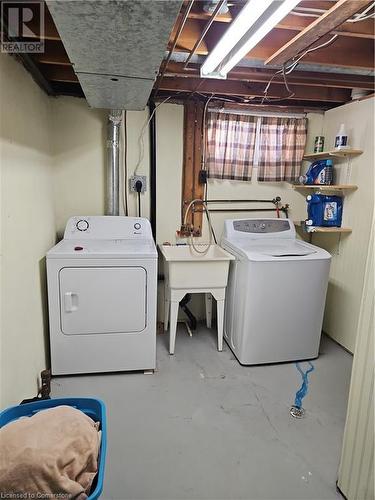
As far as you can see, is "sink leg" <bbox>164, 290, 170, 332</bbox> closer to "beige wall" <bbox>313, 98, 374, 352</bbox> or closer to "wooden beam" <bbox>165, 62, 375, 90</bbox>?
"beige wall" <bbox>313, 98, 374, 352</bbox>

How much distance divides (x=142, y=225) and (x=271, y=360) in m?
1.63

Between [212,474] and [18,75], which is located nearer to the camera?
[212,474]

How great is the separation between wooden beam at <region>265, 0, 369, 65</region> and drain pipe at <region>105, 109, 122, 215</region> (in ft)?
4.46

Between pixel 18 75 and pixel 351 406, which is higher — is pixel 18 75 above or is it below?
above

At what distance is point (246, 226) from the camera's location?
320 cm

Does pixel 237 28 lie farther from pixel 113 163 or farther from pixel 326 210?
pixel 326 210

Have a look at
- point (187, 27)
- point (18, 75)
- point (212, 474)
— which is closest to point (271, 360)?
point (212, 474)

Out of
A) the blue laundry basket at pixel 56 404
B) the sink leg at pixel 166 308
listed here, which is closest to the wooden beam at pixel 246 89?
the sink leg at pixel 166 308

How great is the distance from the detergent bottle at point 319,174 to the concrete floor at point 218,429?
1639 mm

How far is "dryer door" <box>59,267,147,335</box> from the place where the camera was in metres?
2.36

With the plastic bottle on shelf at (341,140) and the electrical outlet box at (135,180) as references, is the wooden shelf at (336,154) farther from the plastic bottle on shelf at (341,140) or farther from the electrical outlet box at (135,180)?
the electrical outlet box at (135,180)

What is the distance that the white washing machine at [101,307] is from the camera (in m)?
2.35

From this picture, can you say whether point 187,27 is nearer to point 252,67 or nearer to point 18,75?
point 252,67

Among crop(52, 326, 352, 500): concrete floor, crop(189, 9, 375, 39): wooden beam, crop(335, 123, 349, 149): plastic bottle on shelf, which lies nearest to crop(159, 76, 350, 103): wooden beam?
crop(335, 123, 349, 149): plastic bottle on shelf
